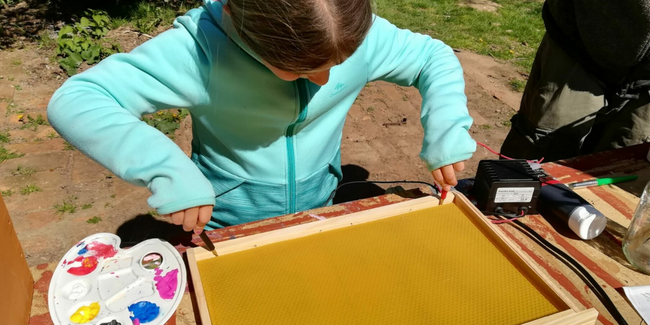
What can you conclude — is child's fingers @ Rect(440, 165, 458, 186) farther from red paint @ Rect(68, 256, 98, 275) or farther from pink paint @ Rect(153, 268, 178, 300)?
red paint @ Rect(68, 256, 98, 275)

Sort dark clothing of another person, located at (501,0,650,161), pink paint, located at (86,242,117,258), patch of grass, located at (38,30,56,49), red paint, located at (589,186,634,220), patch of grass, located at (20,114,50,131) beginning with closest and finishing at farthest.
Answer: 1. pink paint, located at (86,242,117,258)
2. red paint, located at (589,186,634,220)
3. dark clothing of another person, located at (501,0,650,161)
4. patch of grass, located at (20,114,50,131)
5. patch of grass, located at (38,30,56,49)

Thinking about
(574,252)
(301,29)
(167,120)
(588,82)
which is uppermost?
(301,29)

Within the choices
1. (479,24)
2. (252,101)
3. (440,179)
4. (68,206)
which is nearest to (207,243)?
(252,101)

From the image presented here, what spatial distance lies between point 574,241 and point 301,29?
0.95 meters

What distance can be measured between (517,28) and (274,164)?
5.20 metres

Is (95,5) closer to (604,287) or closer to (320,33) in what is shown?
(320,33)

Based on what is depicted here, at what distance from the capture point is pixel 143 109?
40.7 inches

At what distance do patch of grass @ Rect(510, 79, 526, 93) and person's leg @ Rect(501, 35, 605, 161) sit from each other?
2.22 metres

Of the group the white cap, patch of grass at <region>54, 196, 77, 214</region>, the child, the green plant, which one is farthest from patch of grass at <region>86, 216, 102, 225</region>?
the white cap

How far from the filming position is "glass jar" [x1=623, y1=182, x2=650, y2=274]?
1181 mm

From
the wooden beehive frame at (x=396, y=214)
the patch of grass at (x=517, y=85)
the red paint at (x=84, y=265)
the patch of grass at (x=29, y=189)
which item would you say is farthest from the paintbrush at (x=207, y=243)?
the patch of grass at (x=517, y=85)

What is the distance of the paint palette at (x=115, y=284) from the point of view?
85cm

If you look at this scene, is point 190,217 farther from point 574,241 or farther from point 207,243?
point 574,241

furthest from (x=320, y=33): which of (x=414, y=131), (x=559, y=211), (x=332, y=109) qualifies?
(x=414, y=131)
